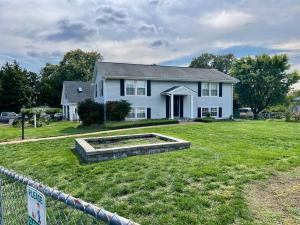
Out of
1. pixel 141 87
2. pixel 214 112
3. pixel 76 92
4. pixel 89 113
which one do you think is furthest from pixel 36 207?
pixel 76 92

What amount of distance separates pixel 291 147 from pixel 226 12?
5991mm

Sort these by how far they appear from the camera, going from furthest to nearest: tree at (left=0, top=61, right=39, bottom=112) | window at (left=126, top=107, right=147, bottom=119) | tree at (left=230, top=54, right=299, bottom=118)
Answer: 1. tree at (left=0, top=61, right=39, bottom=112)
2. tree at (left=230, top=54, right=299, bottom=118)
3. window at (left=126, top=107, right=147, bottom=119)

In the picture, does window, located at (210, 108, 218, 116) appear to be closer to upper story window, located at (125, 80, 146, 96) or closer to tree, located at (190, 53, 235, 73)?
upper story window, located at (125, 80, 146, 96)

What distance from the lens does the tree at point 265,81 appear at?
33906mm

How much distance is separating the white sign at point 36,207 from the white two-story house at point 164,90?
21.1 m

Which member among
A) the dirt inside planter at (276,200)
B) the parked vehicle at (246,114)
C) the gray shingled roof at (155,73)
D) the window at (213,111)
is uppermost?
the gray shingled roof at (155,73)

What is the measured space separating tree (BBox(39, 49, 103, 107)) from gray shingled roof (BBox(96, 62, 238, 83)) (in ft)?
87.6

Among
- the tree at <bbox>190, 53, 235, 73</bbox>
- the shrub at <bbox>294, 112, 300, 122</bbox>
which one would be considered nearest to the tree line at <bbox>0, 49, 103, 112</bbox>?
the tree at <bbox>190, 53, 235, 73</bbox>

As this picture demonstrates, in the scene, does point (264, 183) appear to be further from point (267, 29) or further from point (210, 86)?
point (210, 86)

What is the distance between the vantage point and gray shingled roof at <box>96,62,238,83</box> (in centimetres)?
2372

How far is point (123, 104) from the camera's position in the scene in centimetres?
2214

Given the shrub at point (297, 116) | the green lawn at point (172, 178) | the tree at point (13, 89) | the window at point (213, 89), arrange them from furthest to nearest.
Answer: the tree at point (13, 89), the window at point (213, 89), the shrub at point (297, 116), the green lawn at point (172, 178)

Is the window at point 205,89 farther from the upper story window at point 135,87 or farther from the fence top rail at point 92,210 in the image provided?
the fence top rail at point 92,210

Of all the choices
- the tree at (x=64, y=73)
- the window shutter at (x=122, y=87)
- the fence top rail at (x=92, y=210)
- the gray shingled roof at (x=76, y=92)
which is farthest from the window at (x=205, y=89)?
the tree at (x=64, y=73)
